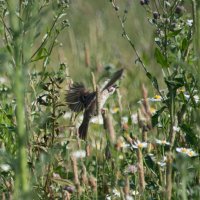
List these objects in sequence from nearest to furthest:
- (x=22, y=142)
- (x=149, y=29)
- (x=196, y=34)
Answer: (x=22, y=142) < (x=196, y=34) < (x=149, y=29)

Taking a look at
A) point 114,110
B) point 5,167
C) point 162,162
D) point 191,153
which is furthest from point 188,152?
point 114,110

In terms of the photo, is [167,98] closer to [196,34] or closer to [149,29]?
[196,34]

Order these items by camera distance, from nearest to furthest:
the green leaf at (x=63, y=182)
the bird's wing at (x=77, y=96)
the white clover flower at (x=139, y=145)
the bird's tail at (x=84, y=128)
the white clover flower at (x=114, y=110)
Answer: the green leaf at (x=63, y=182)
the white clover flower at (x=139, y=145)
the bird's wing at (x=77, y=96)
the bird's tail at (x=84, y=128)
the white clover flower at (x=114, y=110)

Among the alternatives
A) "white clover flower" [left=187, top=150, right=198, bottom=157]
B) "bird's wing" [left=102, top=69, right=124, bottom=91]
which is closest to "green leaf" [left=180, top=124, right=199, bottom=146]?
"white clover flower" [left=187, top=150, right=198, bottom=157]

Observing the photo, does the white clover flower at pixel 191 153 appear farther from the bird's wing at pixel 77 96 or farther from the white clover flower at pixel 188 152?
the bird's wing at pixel 77 96

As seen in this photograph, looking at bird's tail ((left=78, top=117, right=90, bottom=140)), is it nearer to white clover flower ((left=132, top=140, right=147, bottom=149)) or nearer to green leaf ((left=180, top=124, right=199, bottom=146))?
white clover flower ((left=132, top=140, right=147, bottom=149))

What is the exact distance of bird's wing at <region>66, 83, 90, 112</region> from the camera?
3.18 m

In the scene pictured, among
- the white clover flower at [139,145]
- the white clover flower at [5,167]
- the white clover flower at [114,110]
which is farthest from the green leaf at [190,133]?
the white clover flower at [114,110]

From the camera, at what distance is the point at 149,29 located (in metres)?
7.48

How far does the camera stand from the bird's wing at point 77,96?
3.18 meters

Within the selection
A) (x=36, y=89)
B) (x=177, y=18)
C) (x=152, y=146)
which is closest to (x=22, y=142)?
(x=36, y=89)

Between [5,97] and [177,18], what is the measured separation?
3.24 ft

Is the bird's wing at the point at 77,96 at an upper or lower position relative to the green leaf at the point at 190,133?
upper

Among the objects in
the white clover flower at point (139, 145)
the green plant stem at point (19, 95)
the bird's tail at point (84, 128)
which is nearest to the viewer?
the green plant stem at point (19, 95)
